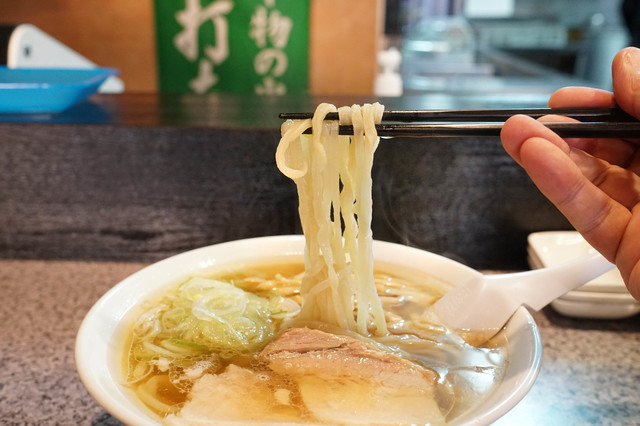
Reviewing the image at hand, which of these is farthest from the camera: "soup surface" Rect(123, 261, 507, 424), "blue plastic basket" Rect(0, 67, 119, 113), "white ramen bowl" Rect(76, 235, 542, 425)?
"blue plastic basket" Rect(0, 67, 119, 113)

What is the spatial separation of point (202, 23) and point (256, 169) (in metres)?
2.25

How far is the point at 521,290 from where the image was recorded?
48.0 inches

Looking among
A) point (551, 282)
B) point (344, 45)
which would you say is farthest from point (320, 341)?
point (344, 45)

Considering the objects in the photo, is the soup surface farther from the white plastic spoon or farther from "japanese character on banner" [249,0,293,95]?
"japanese character on banner" [249,0,293,95]

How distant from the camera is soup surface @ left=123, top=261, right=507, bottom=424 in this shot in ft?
3.16

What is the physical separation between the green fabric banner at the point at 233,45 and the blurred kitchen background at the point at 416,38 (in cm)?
4

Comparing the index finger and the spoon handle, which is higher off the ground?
the index finger

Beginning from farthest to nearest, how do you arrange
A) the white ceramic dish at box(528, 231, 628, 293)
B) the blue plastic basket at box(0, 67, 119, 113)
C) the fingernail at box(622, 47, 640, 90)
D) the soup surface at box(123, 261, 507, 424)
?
the blue plastic basket at box(0, 67, 119, 113), the white ceramic dish at box(528, 231, 628, 293), the fingernail at box(622, 47, 640, 90), the soup surface at box(123, 261, 507, 424)

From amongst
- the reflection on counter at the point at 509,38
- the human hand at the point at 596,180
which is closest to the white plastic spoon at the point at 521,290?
the human hand at the point at 596,180

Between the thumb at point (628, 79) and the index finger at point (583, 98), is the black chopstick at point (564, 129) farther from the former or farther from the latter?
the index finger at point (583, 98)

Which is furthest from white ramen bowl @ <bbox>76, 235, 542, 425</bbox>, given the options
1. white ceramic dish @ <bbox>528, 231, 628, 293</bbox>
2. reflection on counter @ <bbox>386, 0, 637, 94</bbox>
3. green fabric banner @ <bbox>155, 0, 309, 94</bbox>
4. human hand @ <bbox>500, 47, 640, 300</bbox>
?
reflection on counter @ <bbox>386, 0, 637, 94</bbox>

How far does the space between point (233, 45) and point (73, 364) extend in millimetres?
2841

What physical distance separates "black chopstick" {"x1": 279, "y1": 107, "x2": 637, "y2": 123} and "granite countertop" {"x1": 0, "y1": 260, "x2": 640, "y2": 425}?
661 millimetres

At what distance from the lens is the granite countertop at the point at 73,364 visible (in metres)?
1.19
